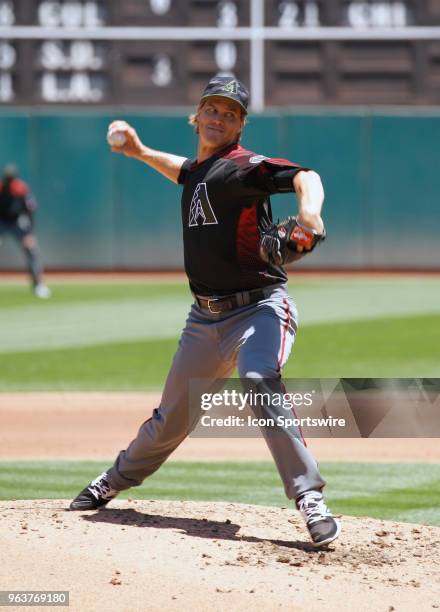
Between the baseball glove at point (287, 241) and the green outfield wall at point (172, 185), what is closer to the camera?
the baseball glove at point (287, 241)

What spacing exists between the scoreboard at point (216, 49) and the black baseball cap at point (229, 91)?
47.3 ft

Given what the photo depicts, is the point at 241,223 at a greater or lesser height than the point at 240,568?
greater

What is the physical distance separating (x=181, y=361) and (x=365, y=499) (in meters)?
1.64

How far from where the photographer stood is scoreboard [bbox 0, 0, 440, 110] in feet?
62.6

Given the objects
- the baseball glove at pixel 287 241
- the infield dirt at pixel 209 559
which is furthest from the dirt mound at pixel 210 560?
the baseball glove at pixel 287 241

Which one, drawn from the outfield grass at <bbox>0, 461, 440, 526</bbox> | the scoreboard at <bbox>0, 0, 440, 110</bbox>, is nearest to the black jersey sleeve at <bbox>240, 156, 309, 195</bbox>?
the outfield grass at <bbox>0, 461, 440, 526</bbox>

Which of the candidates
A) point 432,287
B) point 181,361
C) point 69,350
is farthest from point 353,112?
point 181,361

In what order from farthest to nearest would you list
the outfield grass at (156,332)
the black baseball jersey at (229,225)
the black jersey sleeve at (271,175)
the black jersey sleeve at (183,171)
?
the outfield grass at (156,332) → the black jersey sleeve at (183,171) → the black baseball jersey at (229,225) → the black jersey sleeve at (271,175)

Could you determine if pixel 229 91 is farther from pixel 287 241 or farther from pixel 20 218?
pixel 20 218

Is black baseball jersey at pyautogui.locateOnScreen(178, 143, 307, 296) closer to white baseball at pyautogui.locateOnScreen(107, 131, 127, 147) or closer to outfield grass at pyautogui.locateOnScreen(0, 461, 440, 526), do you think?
white baseball at pyautogui.locateOnScreen(107, 131, 127, 147)

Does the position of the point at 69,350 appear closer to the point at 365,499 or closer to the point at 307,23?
the point at 365,499

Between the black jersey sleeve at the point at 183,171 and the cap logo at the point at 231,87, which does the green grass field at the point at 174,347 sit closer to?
the black jersey sleeve at the point at 183,171

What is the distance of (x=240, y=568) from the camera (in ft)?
14.5

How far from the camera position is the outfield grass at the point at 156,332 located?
10.6m
